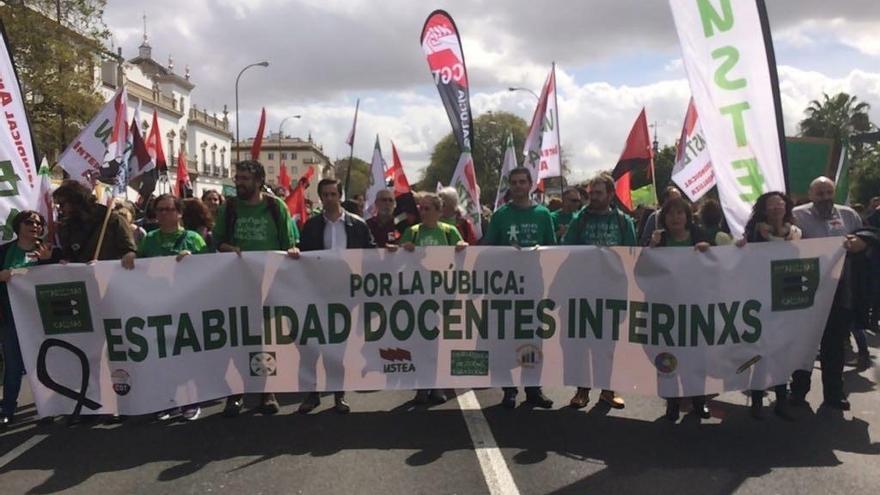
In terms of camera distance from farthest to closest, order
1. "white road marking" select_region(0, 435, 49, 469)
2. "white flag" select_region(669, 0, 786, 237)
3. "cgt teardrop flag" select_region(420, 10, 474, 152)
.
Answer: "cgt teardrop flag" select_region(420, 10, 474, 152), "white flag" select_region(669, 0, 786, 237), "white road marking" select_region(0, 435, 49, 469)

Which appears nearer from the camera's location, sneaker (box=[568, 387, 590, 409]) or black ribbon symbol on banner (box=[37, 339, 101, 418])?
black ribbon symbol on banner (box=[37, 339, 101, 418])

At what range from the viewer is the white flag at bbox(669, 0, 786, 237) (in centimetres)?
530

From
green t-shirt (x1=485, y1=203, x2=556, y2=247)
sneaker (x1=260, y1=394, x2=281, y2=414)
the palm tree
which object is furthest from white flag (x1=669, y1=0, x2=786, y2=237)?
the palm tree

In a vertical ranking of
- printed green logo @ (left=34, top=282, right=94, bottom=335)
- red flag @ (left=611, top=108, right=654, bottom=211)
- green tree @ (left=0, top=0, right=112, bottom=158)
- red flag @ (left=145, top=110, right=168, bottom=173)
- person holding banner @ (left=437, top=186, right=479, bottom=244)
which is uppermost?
green tree @ (left=0, top=0, right=112, bottom=158)

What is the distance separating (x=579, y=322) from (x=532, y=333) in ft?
1.18

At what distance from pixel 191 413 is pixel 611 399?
3324 mm

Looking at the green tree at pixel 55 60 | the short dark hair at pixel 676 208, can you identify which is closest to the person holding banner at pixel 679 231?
the short dark hair at pixel 676 208

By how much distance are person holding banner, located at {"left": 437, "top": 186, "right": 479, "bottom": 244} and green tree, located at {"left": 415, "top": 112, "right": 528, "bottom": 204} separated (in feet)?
A: 251

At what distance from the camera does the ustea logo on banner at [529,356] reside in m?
5.57

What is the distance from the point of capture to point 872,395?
632 cm

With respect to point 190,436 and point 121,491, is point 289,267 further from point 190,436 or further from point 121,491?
point 121,491

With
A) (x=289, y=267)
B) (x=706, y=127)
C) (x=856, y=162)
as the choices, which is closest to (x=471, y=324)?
(x=289, y=267)

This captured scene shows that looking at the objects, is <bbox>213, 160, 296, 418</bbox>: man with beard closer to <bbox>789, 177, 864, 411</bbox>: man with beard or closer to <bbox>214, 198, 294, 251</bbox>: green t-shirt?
<bbox>214, 198, 294, 251</bbox>: green t-shirt

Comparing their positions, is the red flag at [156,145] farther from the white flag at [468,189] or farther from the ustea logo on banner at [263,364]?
the ustea logo on banner at [263,364]
